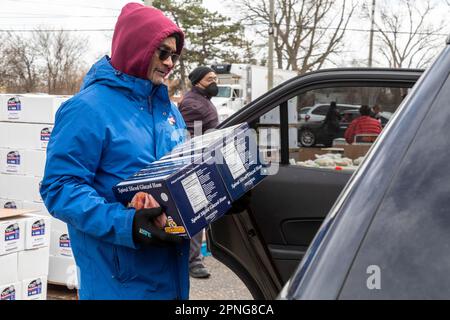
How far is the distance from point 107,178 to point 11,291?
225 centimetres

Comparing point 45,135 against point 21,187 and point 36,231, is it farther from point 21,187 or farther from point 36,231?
point 36,231

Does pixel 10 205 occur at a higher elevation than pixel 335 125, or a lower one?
lower

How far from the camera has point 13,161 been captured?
4.84m

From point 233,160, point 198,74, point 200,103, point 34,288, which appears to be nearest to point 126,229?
point 233,160

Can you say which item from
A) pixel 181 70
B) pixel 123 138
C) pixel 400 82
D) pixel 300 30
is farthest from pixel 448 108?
pixel 181 70

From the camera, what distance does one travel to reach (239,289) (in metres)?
4.53

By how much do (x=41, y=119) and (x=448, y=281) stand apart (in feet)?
13.8

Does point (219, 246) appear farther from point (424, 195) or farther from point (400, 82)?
point (424, 195)

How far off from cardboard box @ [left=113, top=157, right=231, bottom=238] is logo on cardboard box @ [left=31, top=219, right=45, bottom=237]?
2311 millimetres

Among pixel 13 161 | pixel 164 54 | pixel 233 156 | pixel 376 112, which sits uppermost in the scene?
pixel 164 54

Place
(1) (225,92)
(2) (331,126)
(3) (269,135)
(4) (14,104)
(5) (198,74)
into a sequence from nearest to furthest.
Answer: (3) (269,135), (2) (331,126), (4) (14,104), (5) (198,74), (1) (225,92)

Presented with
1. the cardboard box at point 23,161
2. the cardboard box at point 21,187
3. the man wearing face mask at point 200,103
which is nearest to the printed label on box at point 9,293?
the cardboard box at point 21,187

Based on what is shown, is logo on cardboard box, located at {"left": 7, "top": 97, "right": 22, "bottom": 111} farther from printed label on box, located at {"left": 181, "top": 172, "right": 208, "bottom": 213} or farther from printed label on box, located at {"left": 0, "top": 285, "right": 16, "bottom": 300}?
printed label on box, located at {"left": 181, "top": 172, "right": 208, "bottom": 213}

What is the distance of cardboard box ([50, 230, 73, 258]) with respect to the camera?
4602 mm
